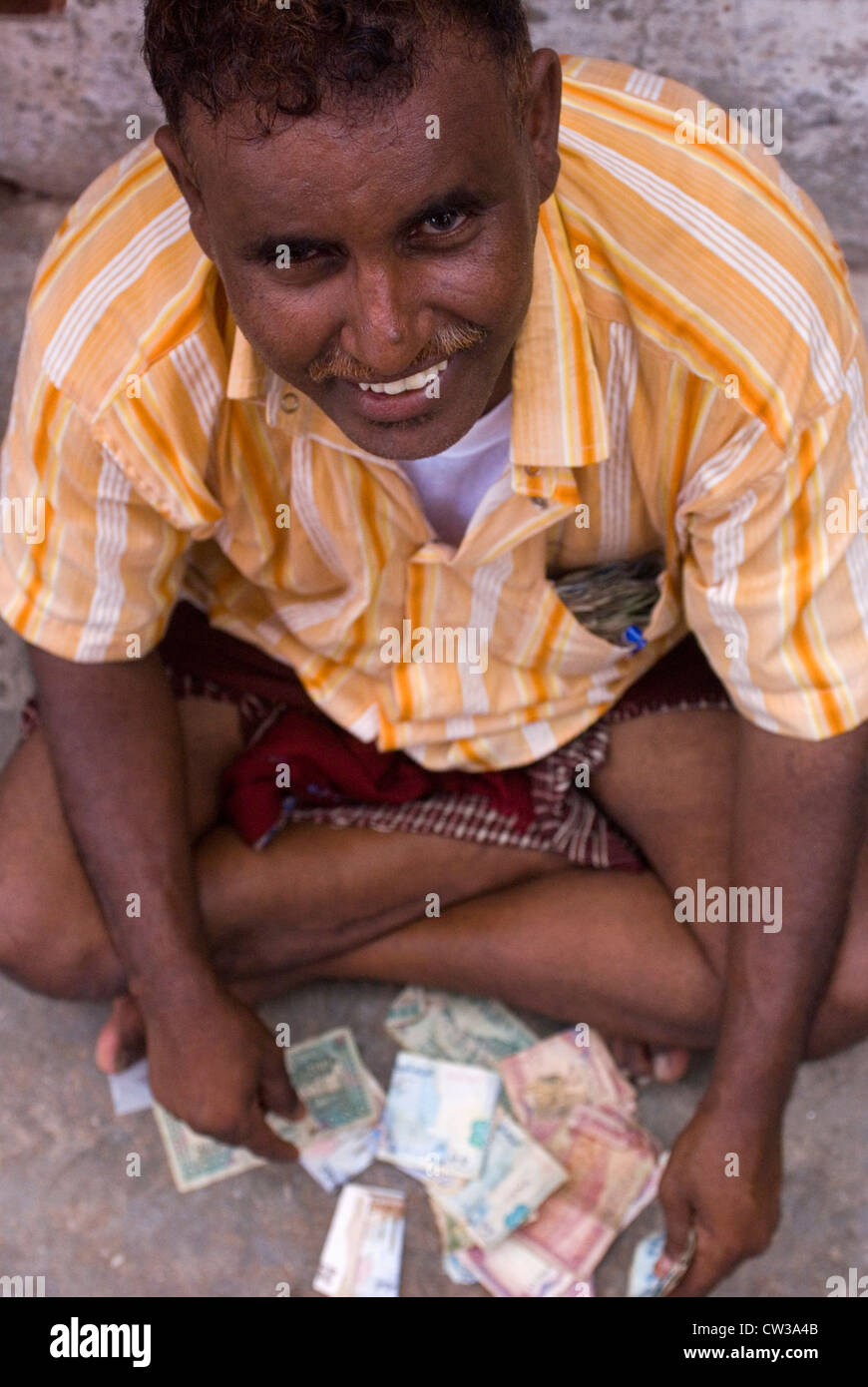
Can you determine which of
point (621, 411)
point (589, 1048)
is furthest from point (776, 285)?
point (589, 1048)

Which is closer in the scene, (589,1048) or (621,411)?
(621,411)

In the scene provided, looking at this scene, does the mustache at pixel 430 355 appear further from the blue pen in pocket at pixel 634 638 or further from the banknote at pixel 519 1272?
the banknote at pixel 519 1272

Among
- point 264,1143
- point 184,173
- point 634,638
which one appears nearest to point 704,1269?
point 264,1143

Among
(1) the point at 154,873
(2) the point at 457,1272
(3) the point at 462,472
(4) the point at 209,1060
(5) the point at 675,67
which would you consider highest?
(5) the point at 675,67

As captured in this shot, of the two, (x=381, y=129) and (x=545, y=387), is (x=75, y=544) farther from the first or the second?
(x=381, y=129)

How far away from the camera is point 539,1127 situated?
7.43 feet

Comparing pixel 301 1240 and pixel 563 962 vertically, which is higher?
pixel 563 962

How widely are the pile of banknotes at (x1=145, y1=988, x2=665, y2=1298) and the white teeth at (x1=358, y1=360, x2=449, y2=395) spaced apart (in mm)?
1244

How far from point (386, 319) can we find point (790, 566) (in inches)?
25.1

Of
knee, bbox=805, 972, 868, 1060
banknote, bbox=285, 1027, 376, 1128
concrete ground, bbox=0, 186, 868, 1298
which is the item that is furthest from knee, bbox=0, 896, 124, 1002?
knee, bbox=805, 972, 868, 1060

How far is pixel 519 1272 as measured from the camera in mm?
2152

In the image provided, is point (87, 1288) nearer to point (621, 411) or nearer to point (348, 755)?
point (348, 755)

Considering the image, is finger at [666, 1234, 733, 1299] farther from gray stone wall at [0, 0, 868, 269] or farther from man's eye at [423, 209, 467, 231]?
gray stone wall at [0, 0, 868, 269]

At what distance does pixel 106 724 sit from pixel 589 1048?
0.96 metres
